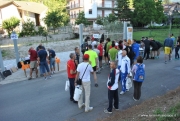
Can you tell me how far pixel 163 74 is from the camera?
8.82 meters

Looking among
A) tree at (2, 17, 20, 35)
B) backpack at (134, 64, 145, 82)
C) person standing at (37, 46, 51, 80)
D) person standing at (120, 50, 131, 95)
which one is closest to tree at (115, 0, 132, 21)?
tree at (2, 17, 20, 35)

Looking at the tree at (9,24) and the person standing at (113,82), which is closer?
the person standing at (113,82)

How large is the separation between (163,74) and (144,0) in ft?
102

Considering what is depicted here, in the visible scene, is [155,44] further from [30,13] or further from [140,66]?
[30,13]

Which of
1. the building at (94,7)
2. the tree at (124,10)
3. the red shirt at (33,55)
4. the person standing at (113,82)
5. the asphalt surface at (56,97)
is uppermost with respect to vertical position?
the building at (94,7)

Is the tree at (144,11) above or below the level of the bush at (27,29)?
above

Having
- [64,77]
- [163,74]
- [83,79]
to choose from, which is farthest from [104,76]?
[83,79]

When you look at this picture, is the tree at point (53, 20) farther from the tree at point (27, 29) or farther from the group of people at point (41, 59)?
the group of people at point (41, 59)

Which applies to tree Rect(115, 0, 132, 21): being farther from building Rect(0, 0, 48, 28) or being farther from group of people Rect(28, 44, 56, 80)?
group of people Rect(28, 44, 56, 80)

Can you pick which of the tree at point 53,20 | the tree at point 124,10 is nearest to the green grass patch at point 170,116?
the tree at point 53,20

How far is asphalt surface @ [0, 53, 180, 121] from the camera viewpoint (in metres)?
5.29

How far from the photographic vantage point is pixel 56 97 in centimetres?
662

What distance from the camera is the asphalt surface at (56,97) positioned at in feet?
17.4

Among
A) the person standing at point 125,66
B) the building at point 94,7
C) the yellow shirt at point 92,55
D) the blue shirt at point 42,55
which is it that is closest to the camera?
the person standing at point 125,66
